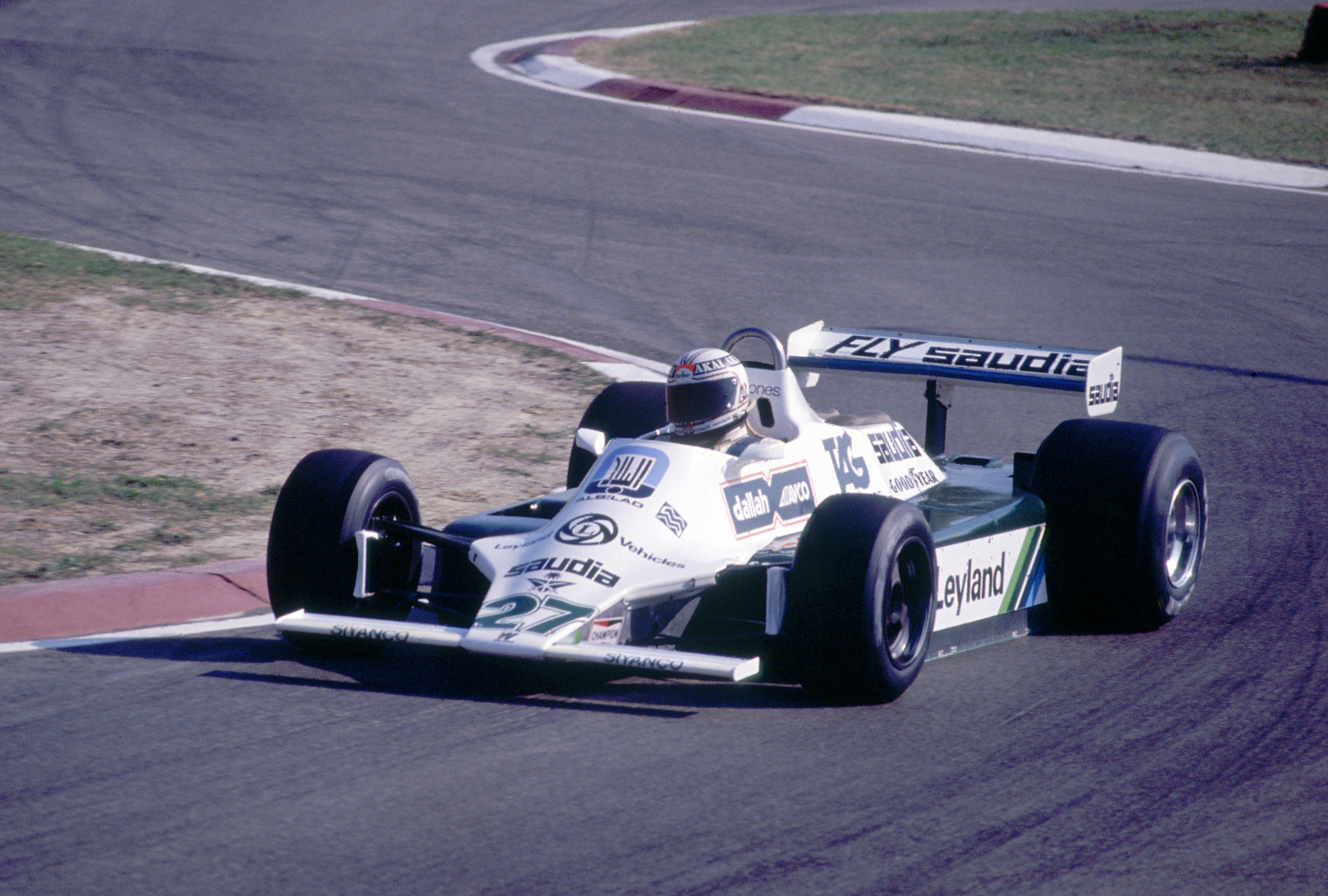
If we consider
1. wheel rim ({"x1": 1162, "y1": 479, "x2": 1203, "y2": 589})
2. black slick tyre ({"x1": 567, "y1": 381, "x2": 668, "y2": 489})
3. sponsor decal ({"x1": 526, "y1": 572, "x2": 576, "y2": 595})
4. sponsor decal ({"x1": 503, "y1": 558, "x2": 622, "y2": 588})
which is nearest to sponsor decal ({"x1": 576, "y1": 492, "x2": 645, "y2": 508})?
sponsor decal ({"x1": 503, "y1": 558, "x2": 622, "y2": 588})

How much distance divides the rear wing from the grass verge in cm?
1307

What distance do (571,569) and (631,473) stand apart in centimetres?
55

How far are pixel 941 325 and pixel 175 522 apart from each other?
255 inches

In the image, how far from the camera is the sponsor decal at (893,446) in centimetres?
714

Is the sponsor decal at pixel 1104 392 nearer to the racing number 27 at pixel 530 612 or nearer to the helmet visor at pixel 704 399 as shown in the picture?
the helmet visor at pixel 704 399

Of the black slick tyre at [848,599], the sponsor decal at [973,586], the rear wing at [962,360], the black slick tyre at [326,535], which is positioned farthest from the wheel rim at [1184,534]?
the black slick tyre at [326,535]

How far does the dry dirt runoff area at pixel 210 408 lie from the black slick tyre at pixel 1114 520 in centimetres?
275

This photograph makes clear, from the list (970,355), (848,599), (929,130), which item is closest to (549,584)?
(848,599)

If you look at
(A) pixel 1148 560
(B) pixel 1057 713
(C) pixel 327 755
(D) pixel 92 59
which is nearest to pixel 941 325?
(A) pixel 1148 560

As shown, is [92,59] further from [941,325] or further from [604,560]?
[604,560]

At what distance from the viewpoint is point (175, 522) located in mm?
7781

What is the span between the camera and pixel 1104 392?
7.55m

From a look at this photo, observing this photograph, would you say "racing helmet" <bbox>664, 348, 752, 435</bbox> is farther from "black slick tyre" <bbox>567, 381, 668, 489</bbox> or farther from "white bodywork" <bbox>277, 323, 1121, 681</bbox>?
"black slick tyre" <bbox>567, 381, 668, 489</bbox>

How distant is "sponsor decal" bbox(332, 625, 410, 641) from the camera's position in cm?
562
